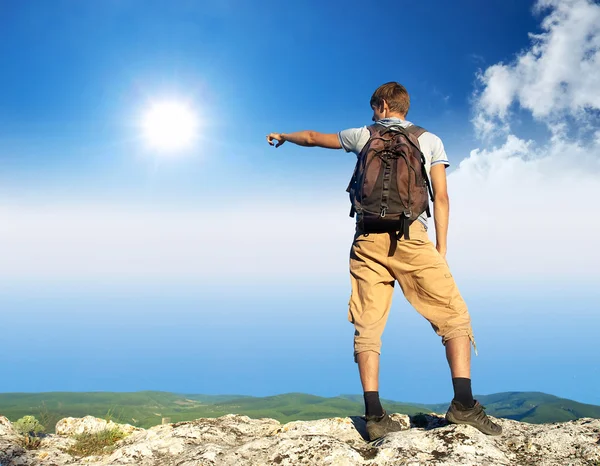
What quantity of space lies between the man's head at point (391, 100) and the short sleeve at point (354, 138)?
0.35m

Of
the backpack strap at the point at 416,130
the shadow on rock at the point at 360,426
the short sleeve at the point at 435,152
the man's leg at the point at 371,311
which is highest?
the backpack strap at the point at 416,130

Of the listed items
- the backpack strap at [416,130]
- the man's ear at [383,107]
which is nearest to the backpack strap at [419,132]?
the backpack strap at [416,130]

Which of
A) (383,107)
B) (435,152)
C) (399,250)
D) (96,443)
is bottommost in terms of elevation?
(96,443)

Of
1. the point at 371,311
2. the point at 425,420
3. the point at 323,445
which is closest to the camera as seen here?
the point at 323,445

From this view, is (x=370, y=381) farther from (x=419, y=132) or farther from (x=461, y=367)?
(x=419, y=132)

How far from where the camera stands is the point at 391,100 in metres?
5.91

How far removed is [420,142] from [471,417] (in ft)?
11.2

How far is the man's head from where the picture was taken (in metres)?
5.92

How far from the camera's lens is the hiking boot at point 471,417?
515cm

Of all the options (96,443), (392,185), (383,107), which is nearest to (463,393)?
(392,185)

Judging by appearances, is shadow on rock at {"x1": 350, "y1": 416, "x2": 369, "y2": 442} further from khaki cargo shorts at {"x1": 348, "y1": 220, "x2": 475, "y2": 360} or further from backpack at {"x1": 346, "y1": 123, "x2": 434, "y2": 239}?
backpack at {"x1": 346, "y1": 123, "x2": 434, "y2": 239}

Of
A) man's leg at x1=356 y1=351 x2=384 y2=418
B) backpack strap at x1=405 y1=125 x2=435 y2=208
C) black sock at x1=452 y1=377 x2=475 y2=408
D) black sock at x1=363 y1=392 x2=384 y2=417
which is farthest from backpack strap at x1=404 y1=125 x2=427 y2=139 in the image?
black sock at x1=363 y1=392 x2=384 y2=417

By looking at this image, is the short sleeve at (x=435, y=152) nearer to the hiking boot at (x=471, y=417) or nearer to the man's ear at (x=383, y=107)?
the man's ear at (x=383, y=107)

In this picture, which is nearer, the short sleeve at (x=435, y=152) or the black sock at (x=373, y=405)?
the black sock at (x=373, y=405)
